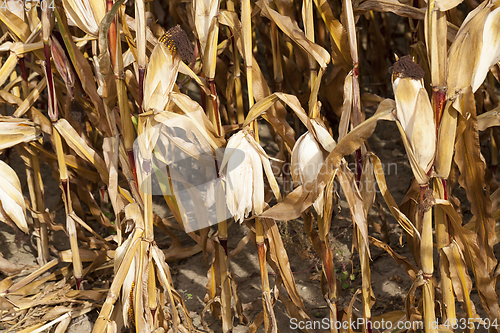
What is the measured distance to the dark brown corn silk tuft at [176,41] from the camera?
29.5 inches

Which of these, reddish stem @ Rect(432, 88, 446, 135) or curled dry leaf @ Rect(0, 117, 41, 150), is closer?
reddish stem @ Rect(432, 88, 446, 135)

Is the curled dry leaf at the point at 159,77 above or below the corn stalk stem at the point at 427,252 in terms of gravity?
above

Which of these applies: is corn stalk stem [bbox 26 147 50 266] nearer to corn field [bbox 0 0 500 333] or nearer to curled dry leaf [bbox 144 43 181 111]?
corn field [bbox 0 0 500 333]

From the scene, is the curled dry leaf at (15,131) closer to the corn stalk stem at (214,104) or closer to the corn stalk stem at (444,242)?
the corn stalk stem at (214,104)

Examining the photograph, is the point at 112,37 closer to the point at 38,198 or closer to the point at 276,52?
the point at 276,52

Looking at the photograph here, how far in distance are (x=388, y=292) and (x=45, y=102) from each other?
1297mm

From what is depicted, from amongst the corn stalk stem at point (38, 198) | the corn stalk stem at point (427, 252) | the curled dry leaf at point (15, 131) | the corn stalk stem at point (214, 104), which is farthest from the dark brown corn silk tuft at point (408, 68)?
the corn stalk stem at point (38, 198)

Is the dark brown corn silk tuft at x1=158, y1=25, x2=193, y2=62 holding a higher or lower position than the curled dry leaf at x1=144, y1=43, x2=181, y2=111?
higher

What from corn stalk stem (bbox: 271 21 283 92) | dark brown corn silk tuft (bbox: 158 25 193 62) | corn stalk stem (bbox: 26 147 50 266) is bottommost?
corn stalk stem (bbox: 26 147 50 266)

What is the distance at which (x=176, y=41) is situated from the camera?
749 millimetres

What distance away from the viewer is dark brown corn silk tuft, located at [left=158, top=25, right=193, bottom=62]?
0.75 meters

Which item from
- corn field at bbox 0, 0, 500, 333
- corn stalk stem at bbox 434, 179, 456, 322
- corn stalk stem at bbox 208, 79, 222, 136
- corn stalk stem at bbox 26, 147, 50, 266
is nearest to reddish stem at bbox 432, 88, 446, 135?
corn field at bbox 0, 0, 500, 333

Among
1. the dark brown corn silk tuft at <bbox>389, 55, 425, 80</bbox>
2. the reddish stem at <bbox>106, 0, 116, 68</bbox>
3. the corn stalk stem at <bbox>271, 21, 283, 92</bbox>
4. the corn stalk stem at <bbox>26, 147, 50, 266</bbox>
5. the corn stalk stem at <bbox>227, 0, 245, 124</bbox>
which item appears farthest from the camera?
the corn stalk stem at <bbox>26, 147, 50, 266</bbox>

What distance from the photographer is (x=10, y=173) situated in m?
1.03
